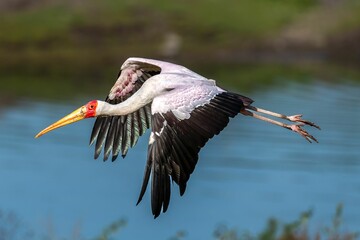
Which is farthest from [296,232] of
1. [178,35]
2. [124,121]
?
[178,35]

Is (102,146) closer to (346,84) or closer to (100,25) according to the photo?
(346,84)

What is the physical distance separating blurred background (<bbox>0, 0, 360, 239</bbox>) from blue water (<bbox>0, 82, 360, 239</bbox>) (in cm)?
4

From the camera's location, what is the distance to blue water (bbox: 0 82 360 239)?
17.7 metres

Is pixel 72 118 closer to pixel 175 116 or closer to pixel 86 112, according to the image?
pixel 86 112

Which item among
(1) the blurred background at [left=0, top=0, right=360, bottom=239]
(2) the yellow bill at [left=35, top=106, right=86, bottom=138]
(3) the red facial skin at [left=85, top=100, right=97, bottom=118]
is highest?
(1) the blurred background at [left=0, top=0, right=360, bottom=239]

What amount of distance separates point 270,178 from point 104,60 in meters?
22.3

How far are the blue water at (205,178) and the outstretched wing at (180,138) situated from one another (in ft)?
15.2

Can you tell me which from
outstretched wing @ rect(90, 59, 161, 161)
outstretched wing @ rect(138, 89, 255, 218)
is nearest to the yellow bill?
outstretched wing @ rect(90, 59, 161, 161)

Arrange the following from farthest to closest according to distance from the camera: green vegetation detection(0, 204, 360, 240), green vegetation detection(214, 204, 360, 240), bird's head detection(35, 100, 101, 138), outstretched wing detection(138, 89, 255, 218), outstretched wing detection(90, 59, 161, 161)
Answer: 1. green vegetation detection(214, 204, 360, 240)
2. green vegetation detection(0, 204, 360, 240)
3. outstretched wing detection(90, 59, 161, 161)
4. bird's head detection(35, 100, 101, 138)
5. outstretched wing detection(138, 89, 255, 218)

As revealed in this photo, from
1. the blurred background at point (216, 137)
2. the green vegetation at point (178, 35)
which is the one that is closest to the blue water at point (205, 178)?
the blurred background at point (216, 137)

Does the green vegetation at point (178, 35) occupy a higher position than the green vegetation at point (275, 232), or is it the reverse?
the green vegetation at point (178, 35)

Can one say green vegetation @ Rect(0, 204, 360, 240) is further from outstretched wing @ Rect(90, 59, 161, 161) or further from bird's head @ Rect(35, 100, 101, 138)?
bird's head @ Rect(35, 100, 101, 138)

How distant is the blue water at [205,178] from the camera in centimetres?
1766

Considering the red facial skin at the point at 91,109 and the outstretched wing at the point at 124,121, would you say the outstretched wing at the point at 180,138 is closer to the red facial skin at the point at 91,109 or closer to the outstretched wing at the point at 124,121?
the red facial skin at the point at 91,109
